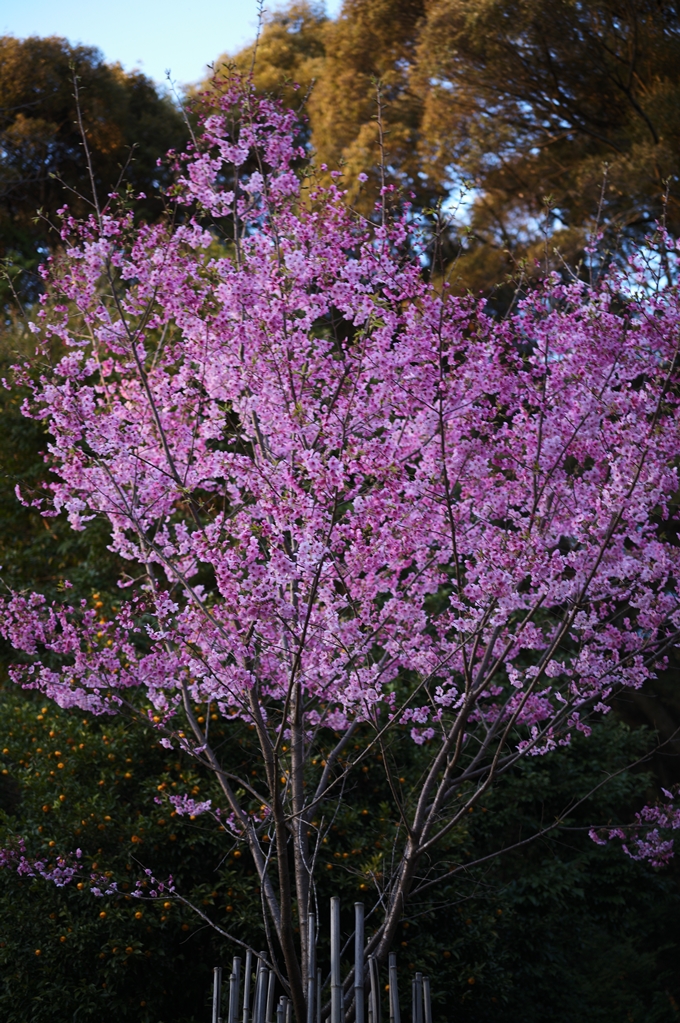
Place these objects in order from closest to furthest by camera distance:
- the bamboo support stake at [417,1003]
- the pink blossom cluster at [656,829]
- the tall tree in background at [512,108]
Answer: the bamboo support stake at [417,1003] < the pink blossom cluster at [656,829] < the tall tree in background at [512,108]

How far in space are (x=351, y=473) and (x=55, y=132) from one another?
1010 centimetres

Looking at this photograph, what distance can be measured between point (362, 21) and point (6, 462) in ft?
22.8

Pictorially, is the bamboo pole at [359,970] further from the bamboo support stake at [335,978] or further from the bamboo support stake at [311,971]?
the bamboo support stake at [311,971]

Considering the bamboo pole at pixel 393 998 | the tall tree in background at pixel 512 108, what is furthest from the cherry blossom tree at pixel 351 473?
the tall tree in background at pixel 512 108

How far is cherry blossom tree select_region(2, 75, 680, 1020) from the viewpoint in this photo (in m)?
3.11

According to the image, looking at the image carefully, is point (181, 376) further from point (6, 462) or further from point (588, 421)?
point (6, 462)

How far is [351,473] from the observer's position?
10.2 ft

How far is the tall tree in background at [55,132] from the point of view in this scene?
1138 cm

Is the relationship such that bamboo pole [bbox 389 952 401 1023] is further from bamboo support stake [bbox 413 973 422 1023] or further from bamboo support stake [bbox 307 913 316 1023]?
bamboo support stake [bbox 307 913 316 1023]

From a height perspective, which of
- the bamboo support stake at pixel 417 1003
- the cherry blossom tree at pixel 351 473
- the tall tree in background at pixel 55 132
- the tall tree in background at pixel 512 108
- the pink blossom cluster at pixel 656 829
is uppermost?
the tall tree in background at pixel 55 132

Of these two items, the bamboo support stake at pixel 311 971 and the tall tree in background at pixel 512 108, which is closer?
the bamboo support stake at pixel 311 971

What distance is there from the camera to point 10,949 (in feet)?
12.1

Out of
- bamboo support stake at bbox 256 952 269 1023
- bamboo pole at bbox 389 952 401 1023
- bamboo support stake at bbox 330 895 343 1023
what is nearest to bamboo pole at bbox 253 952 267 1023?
bamboo support stake at bbox 256 952 269 1023

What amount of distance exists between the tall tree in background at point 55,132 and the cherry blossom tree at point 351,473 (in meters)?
7.85
